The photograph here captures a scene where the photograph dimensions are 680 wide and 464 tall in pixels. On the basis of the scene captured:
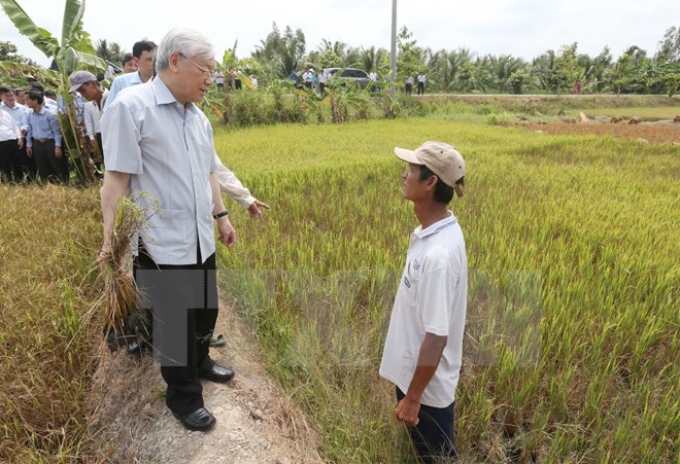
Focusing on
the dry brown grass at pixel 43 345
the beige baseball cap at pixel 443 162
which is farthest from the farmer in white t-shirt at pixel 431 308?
the dry brown grass at pixel 43 345

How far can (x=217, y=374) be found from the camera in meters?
1.87

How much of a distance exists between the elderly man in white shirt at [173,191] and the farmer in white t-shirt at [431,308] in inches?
28.6

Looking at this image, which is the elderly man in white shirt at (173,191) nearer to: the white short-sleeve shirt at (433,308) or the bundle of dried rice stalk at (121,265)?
the bundle of dried rice stalk at (121,265)

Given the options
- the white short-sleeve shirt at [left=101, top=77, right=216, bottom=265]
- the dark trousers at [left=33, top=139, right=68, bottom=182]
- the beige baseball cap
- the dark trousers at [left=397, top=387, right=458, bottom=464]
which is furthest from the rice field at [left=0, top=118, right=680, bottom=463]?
the dark trousers at [left=33, top=139, right=68, bottom=182]

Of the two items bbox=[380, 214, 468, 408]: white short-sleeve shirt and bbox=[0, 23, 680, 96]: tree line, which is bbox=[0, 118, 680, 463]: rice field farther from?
bbox=[0, 23, 680, 96]: tree line

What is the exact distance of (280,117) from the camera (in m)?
11.9

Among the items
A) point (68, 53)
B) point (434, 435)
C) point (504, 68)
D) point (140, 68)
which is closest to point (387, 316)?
point (434, 435)

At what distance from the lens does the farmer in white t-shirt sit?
1.20 m

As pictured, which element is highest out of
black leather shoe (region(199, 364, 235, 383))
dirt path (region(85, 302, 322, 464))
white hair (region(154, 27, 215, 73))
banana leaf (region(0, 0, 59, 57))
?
banana leaf (region(0, 0, 59, 57))

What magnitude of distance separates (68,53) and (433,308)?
538 centimetres

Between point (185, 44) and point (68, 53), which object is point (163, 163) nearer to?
point (185, 44)

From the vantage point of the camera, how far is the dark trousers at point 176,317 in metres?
1.58

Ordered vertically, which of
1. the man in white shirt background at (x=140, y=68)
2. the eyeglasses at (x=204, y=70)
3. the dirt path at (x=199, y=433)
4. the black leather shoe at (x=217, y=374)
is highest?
the man in white shirt background at (x=140, y=68)

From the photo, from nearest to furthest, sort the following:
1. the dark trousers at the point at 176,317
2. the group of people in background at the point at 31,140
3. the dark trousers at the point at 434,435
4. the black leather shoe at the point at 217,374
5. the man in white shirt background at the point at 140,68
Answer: the dark trousers at the point at 434,435 → the dark trousers at the point at 176,317 → the black leather shoe at the point at 217,374 → the man in white shirt background at the point at 140,68 → the group of people in background at the point at 31,140
